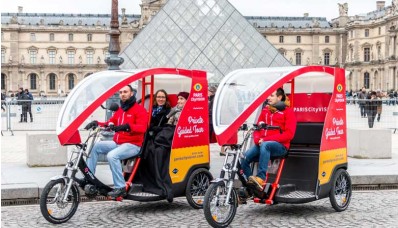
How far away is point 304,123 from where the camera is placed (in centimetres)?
732

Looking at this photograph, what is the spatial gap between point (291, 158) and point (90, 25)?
84.9 m

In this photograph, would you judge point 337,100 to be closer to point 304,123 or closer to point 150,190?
point 304,123

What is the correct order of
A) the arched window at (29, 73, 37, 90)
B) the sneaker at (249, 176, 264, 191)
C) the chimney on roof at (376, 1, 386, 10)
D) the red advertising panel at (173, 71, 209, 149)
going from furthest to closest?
the chimney on roof at (376, 1, 386, 10) → the arched window at (29, 73, 37, 90) → the red advertising panel at (173, 71, 209, 149) → the sneaker at (249, 176, 264, 191)

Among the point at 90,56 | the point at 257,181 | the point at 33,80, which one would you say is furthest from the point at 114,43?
the point at 90,56

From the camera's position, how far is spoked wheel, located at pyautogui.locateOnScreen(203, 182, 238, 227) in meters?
5.87

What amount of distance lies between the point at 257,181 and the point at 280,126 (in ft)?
2.10

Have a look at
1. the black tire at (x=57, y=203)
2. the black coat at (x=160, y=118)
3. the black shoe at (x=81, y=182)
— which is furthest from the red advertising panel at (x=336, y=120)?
the black tire at (x=57, y=203)

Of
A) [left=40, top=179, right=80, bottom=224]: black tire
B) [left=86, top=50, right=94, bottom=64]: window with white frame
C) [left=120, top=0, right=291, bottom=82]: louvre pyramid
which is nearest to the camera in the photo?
[left=40, top=179, right=80, bottom=224]: black tire

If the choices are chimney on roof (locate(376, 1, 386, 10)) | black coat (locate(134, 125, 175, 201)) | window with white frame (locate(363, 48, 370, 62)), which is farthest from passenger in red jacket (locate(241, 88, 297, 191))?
chimney on roof (locate(376, 1, 386, 10))

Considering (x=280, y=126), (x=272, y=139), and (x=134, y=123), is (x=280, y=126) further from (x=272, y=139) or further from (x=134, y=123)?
(x=134, y=123)

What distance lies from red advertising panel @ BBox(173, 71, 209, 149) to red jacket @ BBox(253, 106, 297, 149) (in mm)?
782

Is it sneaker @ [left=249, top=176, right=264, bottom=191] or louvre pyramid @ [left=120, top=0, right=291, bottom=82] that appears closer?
sneaker @ [left=249, top=176, right=264, bottom=191]

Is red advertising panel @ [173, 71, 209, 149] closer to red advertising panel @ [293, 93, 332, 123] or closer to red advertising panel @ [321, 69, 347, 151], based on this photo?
red advertising panel @ [293, 93, 332, 123]

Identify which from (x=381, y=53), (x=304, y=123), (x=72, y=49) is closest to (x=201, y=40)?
(x=304, y=123)
